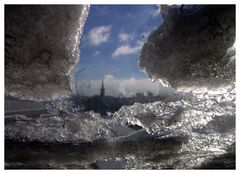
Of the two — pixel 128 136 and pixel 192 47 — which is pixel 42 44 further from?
pixel 128 136

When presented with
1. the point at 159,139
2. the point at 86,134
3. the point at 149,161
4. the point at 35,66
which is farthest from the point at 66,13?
the point at 149,161

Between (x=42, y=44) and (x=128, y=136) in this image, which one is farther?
(x=128, y=136)

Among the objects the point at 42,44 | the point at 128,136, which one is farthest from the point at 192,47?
the point at 128,136

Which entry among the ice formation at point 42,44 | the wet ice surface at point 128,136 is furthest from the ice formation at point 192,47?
the wet ice surface at point 128,136

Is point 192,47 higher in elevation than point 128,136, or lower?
higher

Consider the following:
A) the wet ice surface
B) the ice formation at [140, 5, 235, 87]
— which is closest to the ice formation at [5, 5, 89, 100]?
the ice formation at [140, 5, 235, 87]
